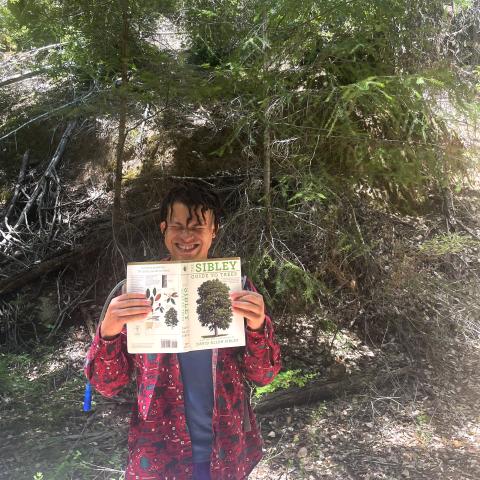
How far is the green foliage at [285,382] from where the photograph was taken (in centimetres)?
344

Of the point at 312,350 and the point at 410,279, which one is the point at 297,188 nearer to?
the point at 410,279

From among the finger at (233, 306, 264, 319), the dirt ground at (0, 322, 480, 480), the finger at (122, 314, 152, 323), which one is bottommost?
the dirt ground at (0, 322, 480, 480)

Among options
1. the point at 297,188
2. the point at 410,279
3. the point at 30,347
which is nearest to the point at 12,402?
the point at 30,347

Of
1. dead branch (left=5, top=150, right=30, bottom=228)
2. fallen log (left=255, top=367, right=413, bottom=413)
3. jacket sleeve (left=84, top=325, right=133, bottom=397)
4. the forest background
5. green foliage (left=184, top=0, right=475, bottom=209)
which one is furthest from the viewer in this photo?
dead branch (left=5, top=150, right=30, bottom=228)

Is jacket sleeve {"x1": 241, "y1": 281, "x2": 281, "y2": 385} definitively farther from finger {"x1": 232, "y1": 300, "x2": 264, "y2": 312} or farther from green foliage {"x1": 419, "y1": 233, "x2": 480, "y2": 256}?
green foliage {"x1": 419, "y1": 233, "x2": 480, "y2": 256}

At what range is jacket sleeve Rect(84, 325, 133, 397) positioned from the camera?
61.8 inches

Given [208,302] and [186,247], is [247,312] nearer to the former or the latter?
[208,302]

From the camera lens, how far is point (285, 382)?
142 inches

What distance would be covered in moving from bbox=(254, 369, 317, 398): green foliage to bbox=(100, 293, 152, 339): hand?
83.3 inches

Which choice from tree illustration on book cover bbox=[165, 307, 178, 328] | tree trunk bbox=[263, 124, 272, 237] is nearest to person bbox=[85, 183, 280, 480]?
tree illustration on book cover bbox=[165, 307, 178, 328]

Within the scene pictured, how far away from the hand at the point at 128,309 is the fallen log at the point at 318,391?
2436mm

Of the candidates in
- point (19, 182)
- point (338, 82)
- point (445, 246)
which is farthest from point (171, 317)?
point (19, 182)

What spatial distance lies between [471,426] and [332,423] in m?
1.11

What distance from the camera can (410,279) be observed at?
3908 mm
